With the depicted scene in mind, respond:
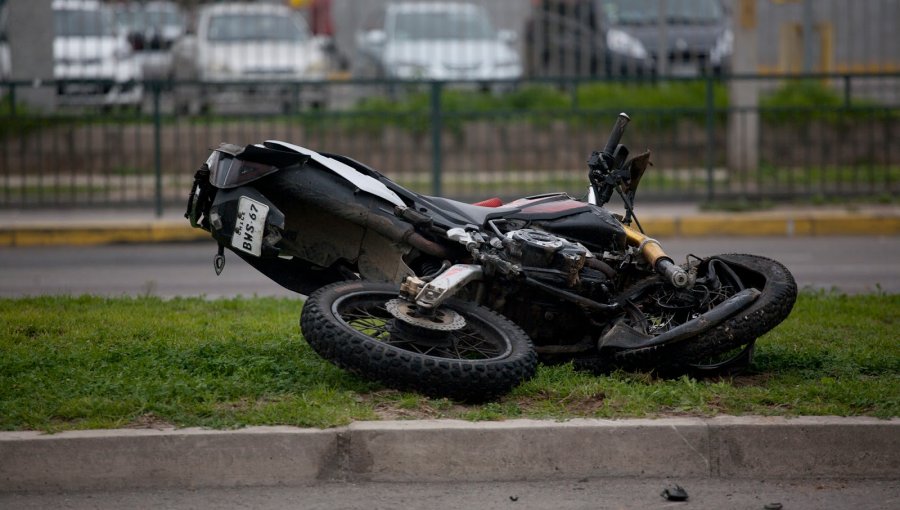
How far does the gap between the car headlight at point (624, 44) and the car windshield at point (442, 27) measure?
1765 mm

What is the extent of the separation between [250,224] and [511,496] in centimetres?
168

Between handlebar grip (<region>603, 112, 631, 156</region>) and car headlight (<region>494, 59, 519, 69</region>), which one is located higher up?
car headlight (<region>494, 59, 519, 69</region>)

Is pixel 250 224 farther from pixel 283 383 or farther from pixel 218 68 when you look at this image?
pixel 218 68

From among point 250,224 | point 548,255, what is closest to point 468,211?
point 548,255

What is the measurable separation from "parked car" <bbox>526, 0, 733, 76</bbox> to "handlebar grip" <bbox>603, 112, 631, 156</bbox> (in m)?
11.4

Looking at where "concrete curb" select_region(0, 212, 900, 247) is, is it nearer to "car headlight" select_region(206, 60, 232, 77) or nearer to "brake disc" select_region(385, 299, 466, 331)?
"car headlight" select_region(206, 60, 232, 77)

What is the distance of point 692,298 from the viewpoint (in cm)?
559

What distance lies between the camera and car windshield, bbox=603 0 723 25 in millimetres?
18016

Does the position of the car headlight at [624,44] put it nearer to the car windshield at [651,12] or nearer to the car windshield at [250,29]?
the car windshield at [651,12]

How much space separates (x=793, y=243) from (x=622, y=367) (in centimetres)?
794

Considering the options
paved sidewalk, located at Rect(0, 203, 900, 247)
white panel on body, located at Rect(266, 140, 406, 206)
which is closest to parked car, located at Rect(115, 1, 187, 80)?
paved sidewalk, located at Rect(0, 203, 900, 247)

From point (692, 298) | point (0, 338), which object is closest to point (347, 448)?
point (692, 298)

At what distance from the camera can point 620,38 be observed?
17.9 meters

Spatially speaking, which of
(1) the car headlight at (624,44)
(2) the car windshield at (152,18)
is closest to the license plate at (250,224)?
(2) the car windshield at (152,18)
